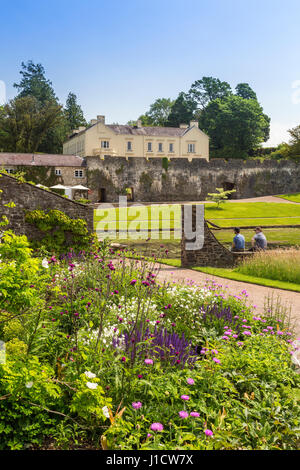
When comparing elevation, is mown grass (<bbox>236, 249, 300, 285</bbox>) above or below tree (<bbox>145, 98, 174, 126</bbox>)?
below

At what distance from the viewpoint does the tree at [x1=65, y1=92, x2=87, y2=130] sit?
71000 mm

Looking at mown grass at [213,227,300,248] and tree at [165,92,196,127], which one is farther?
tree at [165,92,196,127]

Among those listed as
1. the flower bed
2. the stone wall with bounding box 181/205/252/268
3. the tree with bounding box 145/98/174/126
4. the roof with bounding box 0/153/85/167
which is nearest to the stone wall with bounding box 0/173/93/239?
the stone wall with bounding box 181/205/252/268

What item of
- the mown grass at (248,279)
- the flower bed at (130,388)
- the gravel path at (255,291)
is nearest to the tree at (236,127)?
the mown grass at (248,279)

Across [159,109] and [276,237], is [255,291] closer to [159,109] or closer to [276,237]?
[276,237]

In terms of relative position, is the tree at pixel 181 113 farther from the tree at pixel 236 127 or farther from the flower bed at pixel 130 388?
A: the flower bed at pixel 130 388

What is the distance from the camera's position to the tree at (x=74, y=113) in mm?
71000

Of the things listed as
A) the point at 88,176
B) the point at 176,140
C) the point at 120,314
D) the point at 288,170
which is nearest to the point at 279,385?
the point at 120,314

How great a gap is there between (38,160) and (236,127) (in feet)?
104

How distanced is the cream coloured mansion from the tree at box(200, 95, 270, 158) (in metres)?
4.14

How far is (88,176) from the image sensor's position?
42.2 meters

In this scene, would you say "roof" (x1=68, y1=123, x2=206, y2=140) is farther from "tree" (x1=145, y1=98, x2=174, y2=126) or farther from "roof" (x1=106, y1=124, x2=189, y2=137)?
"tree" (x1=145, y1=98, x2=174, y2=126)

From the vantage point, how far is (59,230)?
14062 millimetres

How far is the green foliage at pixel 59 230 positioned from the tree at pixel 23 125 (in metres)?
42.9
